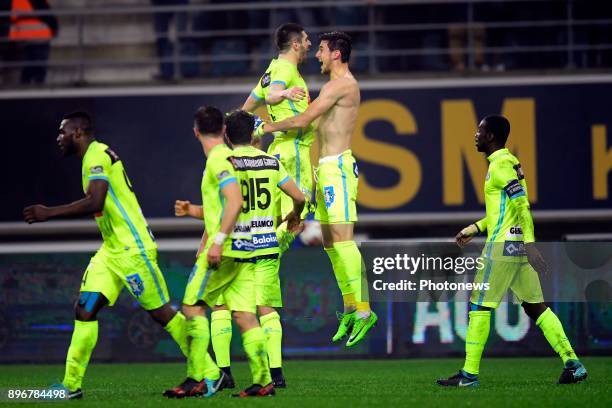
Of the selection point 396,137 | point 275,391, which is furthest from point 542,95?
point 275,391

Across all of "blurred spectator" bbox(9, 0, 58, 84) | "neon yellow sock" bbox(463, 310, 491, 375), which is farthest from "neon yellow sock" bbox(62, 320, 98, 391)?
"blurred spectator" bbox(9, 0, 58, 84)

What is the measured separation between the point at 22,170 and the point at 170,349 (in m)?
3.25

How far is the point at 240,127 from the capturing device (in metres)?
8.47

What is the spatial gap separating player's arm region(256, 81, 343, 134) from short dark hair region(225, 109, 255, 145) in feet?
3.11

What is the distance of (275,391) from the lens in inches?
350

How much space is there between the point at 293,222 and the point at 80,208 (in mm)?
1896

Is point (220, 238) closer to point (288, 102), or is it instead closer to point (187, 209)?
point (187, 209)

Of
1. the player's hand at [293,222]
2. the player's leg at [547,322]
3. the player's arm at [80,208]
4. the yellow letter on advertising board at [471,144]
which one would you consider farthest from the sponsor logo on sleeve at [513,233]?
the yellow letter on advertising board at [471,144]

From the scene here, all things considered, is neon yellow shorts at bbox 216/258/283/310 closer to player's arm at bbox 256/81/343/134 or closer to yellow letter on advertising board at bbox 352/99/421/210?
player's arm at bbox 256/81/343/134

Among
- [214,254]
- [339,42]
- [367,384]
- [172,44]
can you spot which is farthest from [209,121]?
[172,44]

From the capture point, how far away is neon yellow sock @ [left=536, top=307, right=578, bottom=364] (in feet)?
31.3

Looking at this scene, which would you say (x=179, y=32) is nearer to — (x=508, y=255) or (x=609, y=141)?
(x=609, y=141)

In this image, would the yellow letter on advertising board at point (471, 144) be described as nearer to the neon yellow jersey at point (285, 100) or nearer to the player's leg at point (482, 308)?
the neon yellow jersey at point (285, 100)

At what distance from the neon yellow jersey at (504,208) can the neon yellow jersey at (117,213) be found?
2852 mm
